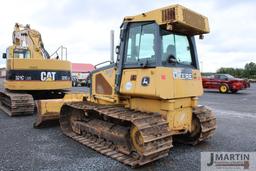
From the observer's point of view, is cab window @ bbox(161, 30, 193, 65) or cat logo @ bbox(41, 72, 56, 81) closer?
cab window @ bbox(161, 30, 193, 65)

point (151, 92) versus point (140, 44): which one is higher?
point (140, 44)

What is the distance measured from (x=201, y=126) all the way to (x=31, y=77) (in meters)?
6.93

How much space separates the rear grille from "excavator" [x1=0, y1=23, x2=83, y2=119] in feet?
21.7

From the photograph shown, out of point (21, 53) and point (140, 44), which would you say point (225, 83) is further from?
point (140, 44)

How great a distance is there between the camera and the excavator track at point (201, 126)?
662 centimetres

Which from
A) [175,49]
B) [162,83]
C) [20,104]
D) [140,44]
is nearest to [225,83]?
[20,104]

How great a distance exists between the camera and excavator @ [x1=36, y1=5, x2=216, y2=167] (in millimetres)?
5520

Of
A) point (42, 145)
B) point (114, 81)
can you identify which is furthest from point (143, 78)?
point (42, 145)

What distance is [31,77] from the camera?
1095 centimetres
